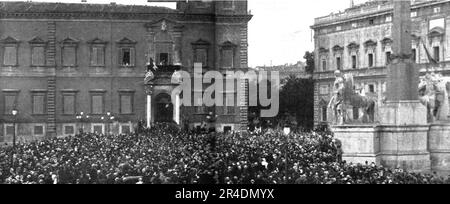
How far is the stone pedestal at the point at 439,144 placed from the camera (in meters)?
20.9

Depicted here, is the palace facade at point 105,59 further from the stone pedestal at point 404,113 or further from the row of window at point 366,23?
the stone pedestal at point 404,113

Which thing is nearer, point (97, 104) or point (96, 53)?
point (96, 53)

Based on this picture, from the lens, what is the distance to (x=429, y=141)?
21062 millimetres

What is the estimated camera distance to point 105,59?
3984cm

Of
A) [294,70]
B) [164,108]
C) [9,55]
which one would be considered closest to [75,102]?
[9,55]

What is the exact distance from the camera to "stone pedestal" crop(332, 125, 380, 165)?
65.5ft

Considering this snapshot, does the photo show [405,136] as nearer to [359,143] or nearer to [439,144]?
[359,143]

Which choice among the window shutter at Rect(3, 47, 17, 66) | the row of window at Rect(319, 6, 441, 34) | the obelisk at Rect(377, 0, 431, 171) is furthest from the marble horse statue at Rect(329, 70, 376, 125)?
the row of window at Rect(319, 6, 441, 34)

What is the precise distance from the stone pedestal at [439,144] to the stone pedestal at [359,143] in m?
1.91

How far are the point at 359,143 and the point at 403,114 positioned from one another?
1.50 m

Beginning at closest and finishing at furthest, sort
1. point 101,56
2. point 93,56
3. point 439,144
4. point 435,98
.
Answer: point 439,144
point 435,98
point 93,56
point 101,56

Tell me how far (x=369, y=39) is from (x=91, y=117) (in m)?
18.4

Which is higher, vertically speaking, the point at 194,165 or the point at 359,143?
the point at 359,143
